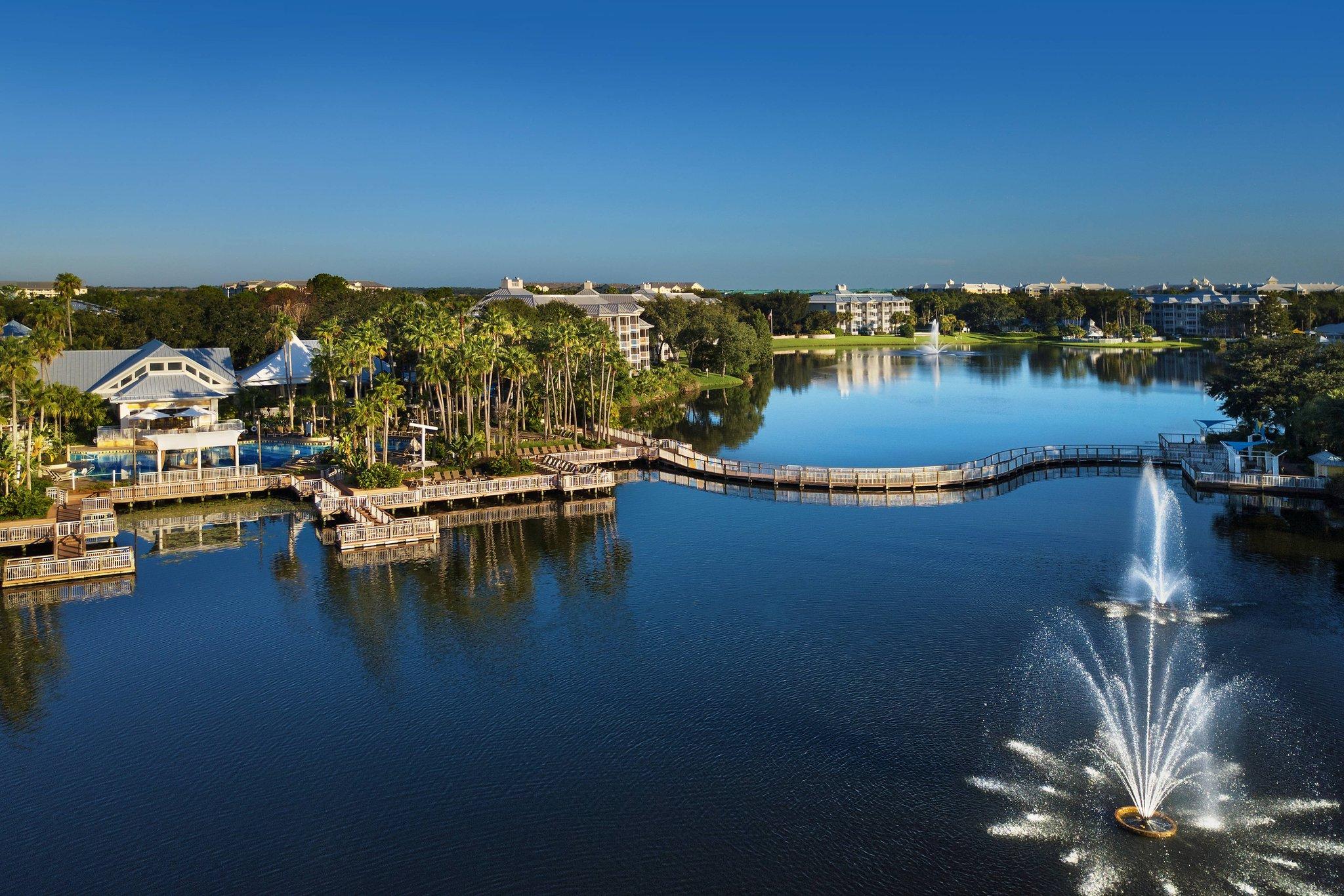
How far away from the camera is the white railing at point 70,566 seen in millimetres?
41375

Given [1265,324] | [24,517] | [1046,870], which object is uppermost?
[1265,324]

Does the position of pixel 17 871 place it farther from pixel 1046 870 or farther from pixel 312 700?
pixel 1046 870

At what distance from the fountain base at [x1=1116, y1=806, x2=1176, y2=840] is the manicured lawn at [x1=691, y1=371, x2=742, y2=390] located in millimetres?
105981

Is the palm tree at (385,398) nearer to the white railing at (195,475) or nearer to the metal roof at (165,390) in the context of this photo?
the white railing at (195,475)

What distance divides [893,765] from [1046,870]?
16.4ft

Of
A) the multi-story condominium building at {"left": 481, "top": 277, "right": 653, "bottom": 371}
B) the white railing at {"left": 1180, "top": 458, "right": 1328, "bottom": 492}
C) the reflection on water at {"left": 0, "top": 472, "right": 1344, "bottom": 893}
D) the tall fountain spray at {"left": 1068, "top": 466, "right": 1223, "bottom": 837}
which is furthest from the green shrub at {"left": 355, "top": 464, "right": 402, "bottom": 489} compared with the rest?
the multi-story condominium building at {"left": 481, "top": 277, "right": 653, "bottom": 371}

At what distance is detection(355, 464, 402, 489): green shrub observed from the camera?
56406 mm

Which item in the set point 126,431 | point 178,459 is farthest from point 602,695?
point 126,431

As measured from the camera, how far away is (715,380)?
5256 inches

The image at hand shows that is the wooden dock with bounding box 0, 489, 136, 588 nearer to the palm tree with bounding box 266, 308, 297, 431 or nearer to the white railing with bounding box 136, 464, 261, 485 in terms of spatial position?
the white railing with bounding box 136, 464, 261, 485

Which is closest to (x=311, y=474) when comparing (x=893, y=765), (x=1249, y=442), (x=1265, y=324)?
(x=893, y=765)

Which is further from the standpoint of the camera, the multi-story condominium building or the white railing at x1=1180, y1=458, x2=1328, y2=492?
the multi-story condominium building

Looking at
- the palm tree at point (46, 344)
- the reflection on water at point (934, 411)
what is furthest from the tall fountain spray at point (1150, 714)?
the palm tree at point (46, 344)

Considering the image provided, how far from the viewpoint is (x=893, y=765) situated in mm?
26047
